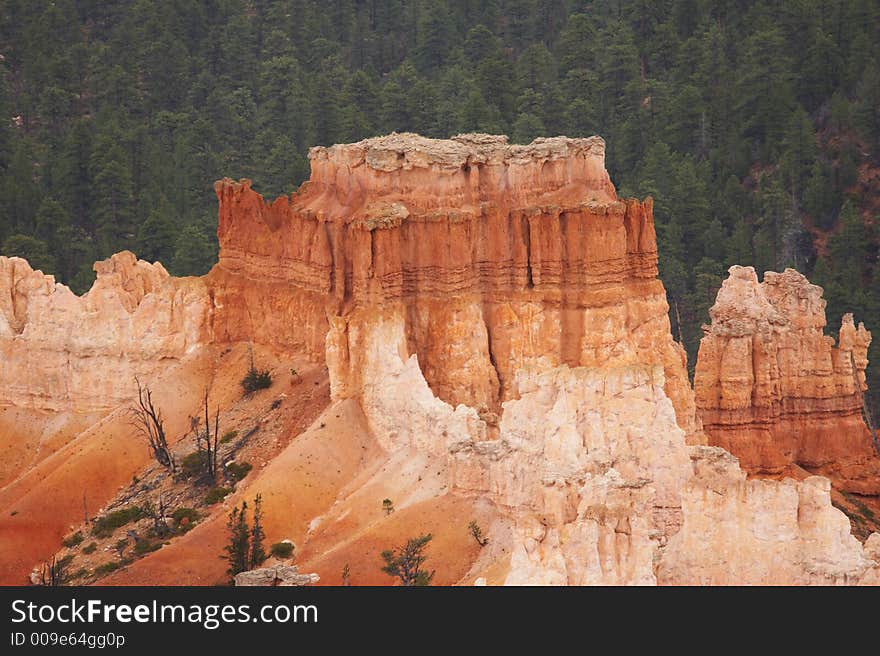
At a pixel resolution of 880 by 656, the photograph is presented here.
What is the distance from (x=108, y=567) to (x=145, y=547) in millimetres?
1181

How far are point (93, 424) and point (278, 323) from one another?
22.1 ft

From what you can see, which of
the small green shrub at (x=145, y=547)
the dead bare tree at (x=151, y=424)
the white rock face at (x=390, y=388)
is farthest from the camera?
the dead bare tree at (x=151, y=424)

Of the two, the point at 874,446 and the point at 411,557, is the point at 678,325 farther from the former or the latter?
the point at 411,557

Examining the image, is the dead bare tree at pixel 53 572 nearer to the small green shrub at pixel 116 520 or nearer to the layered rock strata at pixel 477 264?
the small green shrub at pixel 116 520

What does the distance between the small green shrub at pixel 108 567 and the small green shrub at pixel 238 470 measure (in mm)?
4544

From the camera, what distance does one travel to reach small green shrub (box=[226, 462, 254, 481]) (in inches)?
2672

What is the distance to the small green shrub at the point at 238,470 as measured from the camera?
67.9m

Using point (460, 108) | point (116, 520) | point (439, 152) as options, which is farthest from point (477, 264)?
point (460, 108)

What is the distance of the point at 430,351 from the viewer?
6950 cm

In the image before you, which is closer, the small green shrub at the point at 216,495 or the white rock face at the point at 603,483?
the white rock face at the point at 603,483

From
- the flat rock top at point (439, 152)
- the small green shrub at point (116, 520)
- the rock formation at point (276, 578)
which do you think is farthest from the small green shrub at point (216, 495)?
the rock formation at point (276, 578)

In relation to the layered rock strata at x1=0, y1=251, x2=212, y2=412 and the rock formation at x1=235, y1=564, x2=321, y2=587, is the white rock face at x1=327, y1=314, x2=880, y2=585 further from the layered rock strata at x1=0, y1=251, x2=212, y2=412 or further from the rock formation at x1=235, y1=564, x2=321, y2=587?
the layered rock strata at x1=0, y1=251, x2=212, y2=412

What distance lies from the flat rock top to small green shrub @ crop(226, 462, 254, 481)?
9.36 metres

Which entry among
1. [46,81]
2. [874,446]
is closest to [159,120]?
[46,81]
